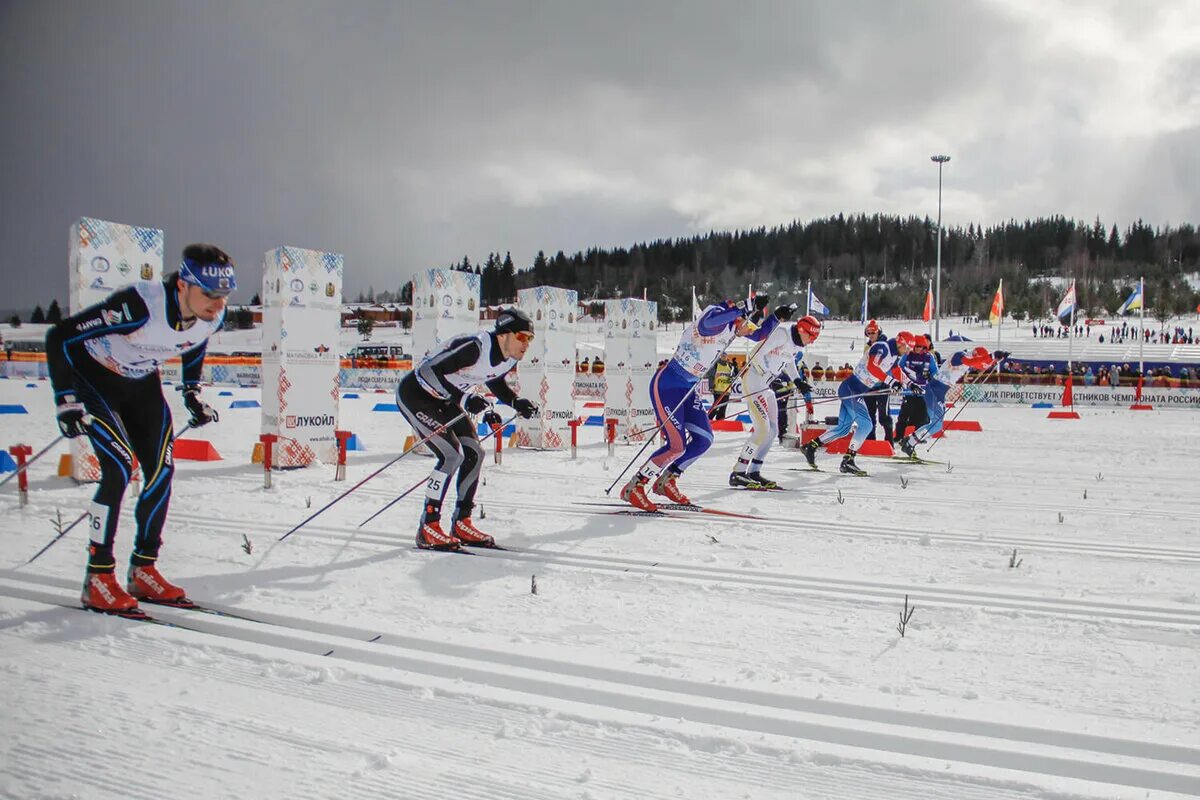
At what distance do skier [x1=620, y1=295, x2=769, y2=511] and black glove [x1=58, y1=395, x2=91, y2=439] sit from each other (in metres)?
4.97

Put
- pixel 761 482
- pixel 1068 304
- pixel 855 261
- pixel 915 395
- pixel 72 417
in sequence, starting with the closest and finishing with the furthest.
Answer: pixel 72 417
pixel 761 482
pixel 915 395
pixel 1068 304
pixel 855 261

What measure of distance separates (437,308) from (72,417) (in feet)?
32.1

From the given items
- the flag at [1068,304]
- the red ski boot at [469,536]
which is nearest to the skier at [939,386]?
the red ski boot at [469,536]

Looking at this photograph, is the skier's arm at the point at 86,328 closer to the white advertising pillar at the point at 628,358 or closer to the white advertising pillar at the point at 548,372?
the white advertising pillar at the point at 548,372

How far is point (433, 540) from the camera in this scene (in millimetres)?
5906

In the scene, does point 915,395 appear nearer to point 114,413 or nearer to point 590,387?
point 114,413

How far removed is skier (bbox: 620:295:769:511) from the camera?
810 cm

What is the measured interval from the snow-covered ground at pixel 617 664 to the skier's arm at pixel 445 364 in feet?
4.13

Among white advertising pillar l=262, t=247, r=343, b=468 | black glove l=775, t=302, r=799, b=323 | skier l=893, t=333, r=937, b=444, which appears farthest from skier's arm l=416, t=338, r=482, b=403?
skier l=893, t=333, r=937, b=444

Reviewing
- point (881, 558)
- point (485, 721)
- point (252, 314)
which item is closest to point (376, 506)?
point (881, 558)

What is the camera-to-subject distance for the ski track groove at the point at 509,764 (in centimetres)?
246

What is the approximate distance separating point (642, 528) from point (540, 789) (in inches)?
180

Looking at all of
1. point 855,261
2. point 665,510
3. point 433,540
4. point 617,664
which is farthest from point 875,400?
point 855,261

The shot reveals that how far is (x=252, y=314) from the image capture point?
312 feet
